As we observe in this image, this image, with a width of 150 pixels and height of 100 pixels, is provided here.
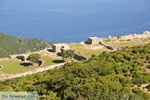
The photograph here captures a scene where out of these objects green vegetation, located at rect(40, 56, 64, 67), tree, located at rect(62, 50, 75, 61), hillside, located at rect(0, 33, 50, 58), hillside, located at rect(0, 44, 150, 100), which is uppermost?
hillside, located at rect(0, 44, 150, 100)

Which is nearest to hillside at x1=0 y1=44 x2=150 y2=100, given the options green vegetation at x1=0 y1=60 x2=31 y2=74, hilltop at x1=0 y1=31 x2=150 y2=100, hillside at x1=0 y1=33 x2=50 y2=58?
hilltop at x1=0 y1=31 x2=150 y2=100

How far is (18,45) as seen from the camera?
120000 mm

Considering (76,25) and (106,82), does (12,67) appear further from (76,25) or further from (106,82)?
(76,25)

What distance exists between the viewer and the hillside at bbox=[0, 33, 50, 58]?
113 metres

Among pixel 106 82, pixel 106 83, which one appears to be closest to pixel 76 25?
pixel 106 82

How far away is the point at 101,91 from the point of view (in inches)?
572

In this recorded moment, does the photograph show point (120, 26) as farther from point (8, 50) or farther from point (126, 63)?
point (126, 63)

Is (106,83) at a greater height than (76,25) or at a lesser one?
greater

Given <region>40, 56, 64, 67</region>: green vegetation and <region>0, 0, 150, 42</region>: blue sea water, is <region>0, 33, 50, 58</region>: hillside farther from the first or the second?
<region>40, 56, 64, 67</region>: green vegetation

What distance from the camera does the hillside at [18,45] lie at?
112812 mm

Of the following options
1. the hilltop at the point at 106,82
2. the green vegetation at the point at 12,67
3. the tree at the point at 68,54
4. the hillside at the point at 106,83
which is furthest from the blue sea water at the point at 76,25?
the hillside at the point at 106,83

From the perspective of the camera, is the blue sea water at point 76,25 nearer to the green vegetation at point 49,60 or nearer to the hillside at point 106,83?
the green vegetation at point 49,60

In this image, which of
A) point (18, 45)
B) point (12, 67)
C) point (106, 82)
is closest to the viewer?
point (106, 82)

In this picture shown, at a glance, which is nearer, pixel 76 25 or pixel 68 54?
pixel 68 54
